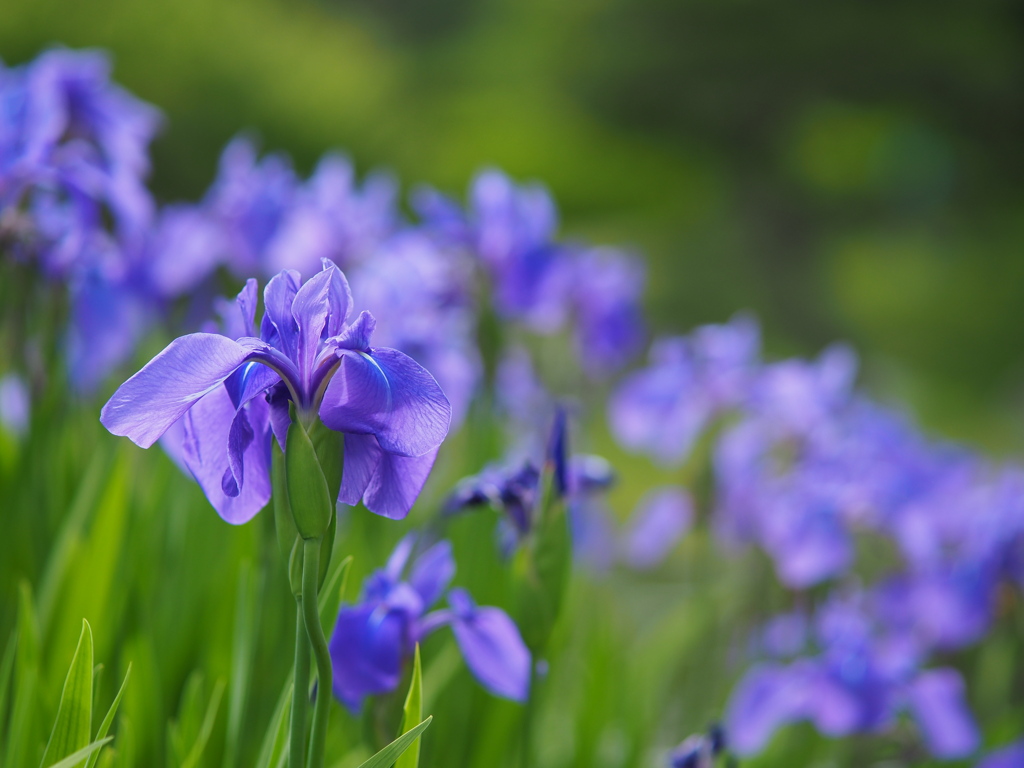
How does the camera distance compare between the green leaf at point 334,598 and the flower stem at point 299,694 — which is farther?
the green leaf at point 334,598

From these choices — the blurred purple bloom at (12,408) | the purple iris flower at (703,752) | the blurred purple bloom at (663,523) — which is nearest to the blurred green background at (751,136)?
the blurred purple bloom at (663,523)

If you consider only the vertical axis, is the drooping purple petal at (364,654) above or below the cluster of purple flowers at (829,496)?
above

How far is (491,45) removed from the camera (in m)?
7.62

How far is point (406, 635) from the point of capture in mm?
545

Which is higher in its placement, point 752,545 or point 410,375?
point 410,375

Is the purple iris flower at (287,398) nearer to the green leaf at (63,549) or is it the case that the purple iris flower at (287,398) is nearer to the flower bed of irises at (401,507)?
the flower bed of irises at (401,507)

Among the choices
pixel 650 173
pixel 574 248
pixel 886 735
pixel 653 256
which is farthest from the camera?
pixel 650 173

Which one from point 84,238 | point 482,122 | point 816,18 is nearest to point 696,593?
point 84,238

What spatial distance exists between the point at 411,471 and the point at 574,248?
922mm

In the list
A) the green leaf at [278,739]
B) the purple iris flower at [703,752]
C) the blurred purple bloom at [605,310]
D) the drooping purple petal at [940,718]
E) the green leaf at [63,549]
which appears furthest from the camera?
the blurred purple bloom at [605,310]

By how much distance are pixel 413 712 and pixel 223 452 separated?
17 centimetres

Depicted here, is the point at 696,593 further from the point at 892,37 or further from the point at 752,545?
the point at 892,37

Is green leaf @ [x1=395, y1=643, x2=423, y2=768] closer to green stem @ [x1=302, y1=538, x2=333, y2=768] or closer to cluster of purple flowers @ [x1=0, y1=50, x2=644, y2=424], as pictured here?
green stem @ [x1=302, y1=538, x2=333, y2=768]

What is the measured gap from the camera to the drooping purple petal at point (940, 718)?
0.87 metres
